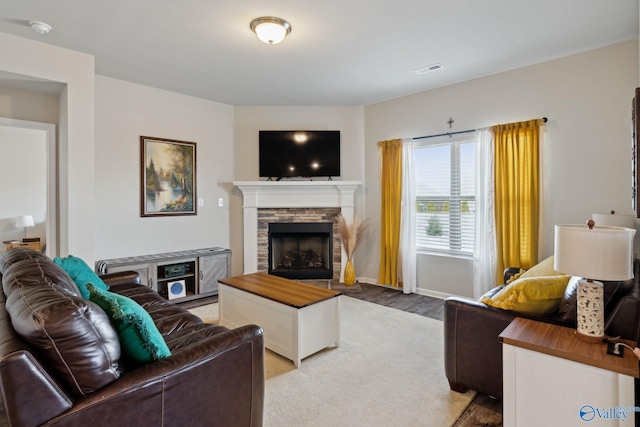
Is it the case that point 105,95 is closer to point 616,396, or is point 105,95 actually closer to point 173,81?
point 173,81

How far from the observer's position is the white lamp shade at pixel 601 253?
4.89 feet

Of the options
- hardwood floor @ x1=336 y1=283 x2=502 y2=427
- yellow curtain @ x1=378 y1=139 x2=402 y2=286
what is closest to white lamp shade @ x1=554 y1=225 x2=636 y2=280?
hardwood floor @ x1=336 y1=283 x2=502 y2=427

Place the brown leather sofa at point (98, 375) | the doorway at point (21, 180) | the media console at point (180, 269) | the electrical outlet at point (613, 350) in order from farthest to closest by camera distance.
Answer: the doorway at point (21, 180) < the media console at point (180, 269) < the electrical outlet at point (613, 350) < the brown leather sofa at point (98, 375)

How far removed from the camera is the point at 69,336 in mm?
1120

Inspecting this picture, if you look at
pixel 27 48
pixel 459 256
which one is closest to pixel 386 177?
pixel 459 256

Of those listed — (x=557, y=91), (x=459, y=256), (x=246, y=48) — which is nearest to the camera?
(x=246, y=48)

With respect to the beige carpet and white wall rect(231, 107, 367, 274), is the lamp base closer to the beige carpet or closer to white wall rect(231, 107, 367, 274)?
the beige carpet

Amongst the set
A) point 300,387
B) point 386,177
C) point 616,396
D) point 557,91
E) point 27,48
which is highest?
point 27,48

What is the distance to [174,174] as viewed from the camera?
457 cm

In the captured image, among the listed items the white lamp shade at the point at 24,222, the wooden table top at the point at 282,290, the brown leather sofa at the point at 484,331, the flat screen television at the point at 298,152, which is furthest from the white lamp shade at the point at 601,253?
the white lamp shade at the point at 24,222

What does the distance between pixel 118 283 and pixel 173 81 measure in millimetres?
2555

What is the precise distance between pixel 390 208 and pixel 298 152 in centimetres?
163

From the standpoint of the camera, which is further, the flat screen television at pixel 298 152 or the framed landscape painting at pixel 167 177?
the flat screen television at pixel 298 152

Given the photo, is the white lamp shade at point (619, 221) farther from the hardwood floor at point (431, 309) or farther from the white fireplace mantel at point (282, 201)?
the white fireplace mantel at point (282, 201)
